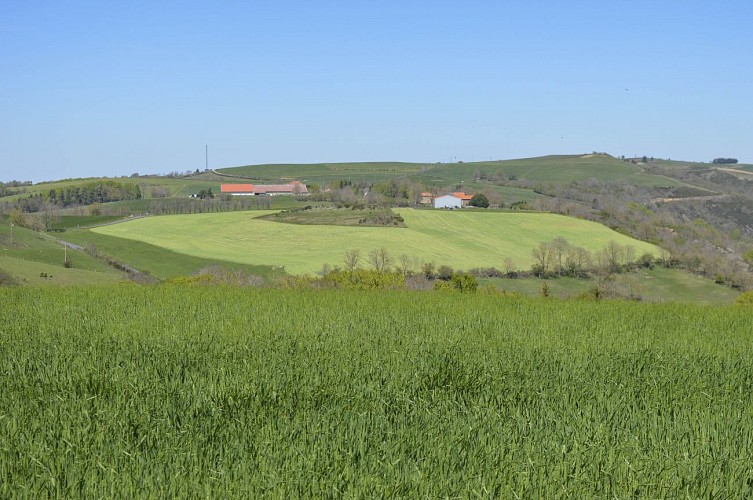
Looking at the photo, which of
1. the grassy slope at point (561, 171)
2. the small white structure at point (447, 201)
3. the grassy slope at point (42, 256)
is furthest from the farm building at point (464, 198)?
the grassy slope at point (42, 256)

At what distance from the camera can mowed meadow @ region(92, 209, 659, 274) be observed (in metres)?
72.6

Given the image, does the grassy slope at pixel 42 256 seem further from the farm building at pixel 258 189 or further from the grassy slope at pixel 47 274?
the farm building at pixel 258 189

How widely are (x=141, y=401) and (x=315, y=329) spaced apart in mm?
4655

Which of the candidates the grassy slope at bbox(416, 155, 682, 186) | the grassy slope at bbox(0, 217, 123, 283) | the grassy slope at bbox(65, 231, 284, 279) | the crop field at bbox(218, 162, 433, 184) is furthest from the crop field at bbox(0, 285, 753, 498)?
the crop field at bbox(218, 162, 433, 184)

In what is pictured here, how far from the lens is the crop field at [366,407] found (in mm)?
5145

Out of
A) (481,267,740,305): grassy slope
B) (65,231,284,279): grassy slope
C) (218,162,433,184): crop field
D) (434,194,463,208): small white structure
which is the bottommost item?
(481,267,740,305): grassy slope

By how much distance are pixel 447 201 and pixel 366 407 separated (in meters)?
105

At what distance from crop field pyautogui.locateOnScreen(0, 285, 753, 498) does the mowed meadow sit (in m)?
53.1

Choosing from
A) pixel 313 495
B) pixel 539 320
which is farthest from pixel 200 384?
pixel 539 320

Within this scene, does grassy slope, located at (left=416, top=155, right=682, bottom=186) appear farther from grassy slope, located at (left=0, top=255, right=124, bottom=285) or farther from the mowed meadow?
grassy slope, located at (left=0, top=255, right=124, bottom=285)

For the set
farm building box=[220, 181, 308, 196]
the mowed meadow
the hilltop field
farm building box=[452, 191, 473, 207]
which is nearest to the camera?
the hilltop field

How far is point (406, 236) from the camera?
80625mm

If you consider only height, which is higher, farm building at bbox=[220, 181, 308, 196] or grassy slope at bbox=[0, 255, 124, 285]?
farm building at bbox=[220, 181, 308, 196]

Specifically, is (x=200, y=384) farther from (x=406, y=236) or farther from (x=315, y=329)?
(x=406, y=236)
